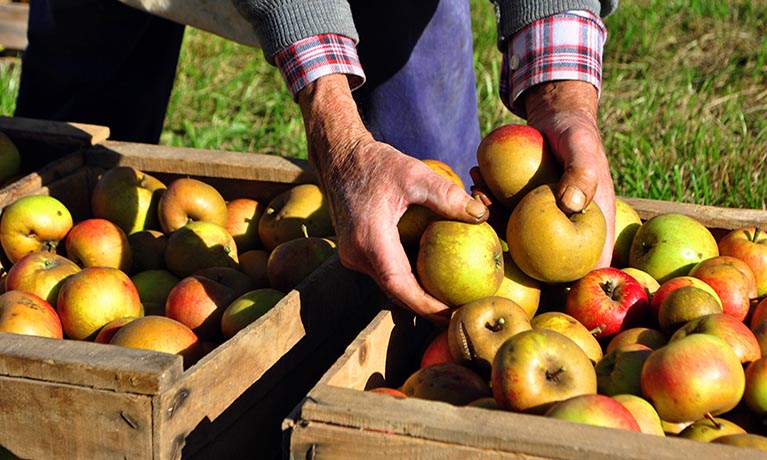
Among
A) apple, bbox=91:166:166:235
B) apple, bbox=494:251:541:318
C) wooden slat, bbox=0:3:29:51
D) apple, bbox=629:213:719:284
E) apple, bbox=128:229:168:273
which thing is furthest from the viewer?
wooden slat, bbox=0:3:29:51

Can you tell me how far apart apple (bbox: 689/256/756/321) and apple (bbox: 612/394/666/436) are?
57 centimetres

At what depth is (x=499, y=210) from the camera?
233cm

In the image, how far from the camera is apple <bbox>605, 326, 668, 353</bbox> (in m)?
2.03

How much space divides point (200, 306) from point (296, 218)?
0.56 meters

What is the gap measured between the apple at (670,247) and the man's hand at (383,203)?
0.57 m

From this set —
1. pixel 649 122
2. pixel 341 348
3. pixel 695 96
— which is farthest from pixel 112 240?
pixel 695 96

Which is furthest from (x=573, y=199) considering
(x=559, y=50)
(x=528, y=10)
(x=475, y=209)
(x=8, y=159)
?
(x=8, y=159)

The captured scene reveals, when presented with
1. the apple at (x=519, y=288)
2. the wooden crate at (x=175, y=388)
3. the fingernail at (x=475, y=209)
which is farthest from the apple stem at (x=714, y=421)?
the wooden crate at (x=175, y=388)

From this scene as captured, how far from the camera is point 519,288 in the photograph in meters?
2.19

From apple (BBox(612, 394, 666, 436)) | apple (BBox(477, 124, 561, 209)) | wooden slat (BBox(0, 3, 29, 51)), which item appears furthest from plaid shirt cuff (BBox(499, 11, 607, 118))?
wooden slat (BBox(0, 3, 29, 51))

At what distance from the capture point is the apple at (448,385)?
184 centimetres

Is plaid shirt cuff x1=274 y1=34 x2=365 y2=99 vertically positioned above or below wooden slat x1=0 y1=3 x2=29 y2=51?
above

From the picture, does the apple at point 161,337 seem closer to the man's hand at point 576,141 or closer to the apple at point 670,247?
the man's hand at point 576,141

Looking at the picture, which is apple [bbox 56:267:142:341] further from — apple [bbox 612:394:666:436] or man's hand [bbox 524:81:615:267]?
apple [bbox 612:394:666:436]
